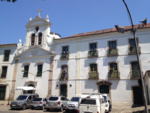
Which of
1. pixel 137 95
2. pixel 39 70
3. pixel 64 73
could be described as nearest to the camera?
pixel 137 95

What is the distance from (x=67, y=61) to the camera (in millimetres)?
23641

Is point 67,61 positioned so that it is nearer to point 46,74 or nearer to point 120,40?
point 46,74

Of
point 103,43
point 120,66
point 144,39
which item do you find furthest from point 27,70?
point 144,39

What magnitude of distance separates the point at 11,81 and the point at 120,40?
19063 millimetres

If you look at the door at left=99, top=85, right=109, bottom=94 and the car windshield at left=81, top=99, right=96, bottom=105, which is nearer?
the car windshield at left=81, top=99, right=96, bottom=105

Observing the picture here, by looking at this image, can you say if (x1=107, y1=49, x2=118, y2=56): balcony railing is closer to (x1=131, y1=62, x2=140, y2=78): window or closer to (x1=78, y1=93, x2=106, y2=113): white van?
(x1=131, y1=62, x2=140, y2=78): window

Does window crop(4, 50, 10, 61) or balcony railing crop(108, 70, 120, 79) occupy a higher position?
→ window crop(4, 50, 10, 61)

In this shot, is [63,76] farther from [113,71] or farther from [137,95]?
[137,95]

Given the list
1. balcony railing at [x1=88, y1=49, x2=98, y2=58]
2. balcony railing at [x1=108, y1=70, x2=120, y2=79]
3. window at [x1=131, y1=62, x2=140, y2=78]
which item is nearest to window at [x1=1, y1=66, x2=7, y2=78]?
balcony railing at [x1=88, y1=49, x2=98, y2=58]

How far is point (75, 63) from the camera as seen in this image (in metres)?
23.1

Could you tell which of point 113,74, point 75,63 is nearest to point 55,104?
point 75,63

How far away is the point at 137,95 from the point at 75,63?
9.60 metres

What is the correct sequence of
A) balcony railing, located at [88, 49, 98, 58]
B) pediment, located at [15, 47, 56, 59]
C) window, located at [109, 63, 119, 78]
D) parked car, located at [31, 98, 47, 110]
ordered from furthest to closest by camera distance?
pediment, located at [15, 47, 56, 59], balcony railing, located at [88, 49, 98, 58], window, located at [109, 63, 119, 78], parked car, located at [31, 98, 47, 110]

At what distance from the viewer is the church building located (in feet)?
65.3
